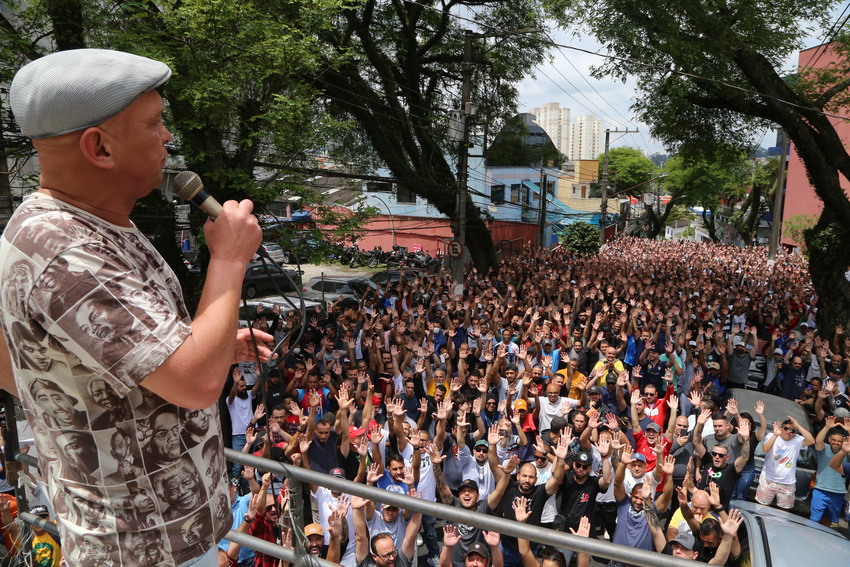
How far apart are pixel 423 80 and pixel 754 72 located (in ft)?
32.8

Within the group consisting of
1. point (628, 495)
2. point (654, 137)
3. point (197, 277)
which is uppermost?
point (654, 137)

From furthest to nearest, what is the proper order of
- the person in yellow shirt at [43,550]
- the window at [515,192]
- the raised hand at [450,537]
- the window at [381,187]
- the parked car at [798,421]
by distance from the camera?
the window at [515,192]
the window at [381,187]
the parked car at [798,421]
the raised hand at [450,537]
the person in yellow shirt at [43,550]

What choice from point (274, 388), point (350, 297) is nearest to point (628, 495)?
point (274, 388)

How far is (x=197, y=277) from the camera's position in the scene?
42.9 feet

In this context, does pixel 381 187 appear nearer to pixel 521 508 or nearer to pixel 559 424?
pixel 559 424

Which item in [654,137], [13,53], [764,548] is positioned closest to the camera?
[764,548]

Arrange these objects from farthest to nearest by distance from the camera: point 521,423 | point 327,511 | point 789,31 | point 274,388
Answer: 1. point 789,31
2. point 274,388
3. point 521,423
4. point 327,511

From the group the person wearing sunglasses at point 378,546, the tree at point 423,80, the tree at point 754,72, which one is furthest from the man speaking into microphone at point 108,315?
the tree at point 423,80

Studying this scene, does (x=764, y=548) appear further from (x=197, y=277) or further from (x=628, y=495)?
(x=197, y=277)

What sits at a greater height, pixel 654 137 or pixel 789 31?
pixel 789 31

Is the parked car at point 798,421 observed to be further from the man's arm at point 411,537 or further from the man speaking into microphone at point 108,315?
the man speaking into microphone at point 108,315

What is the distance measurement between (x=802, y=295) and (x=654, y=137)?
5611 mm

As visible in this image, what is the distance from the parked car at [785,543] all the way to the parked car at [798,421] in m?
1.75

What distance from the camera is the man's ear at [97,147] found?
3.32ft
